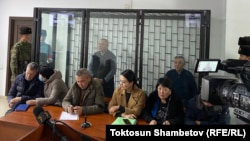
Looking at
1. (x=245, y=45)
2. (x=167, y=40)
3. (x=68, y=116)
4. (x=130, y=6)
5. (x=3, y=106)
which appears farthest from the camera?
(x=3, y=106)

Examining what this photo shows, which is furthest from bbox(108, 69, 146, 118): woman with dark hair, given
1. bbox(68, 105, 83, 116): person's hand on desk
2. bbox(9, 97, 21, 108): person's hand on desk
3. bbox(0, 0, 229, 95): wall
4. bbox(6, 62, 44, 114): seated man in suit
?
bbox(0, 0, 229, 95): wall

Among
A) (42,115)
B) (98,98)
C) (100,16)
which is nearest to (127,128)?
(42,115)

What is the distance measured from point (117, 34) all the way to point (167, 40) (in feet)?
2.52

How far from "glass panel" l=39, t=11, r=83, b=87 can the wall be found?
36.8 inches

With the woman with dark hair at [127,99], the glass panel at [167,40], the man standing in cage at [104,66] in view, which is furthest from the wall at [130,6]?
the woman with dark hair at [127,99]

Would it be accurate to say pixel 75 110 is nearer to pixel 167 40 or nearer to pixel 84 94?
pixel 84 94

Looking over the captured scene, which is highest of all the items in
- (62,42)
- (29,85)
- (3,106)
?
(62,42)

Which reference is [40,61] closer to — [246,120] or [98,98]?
[98,98]

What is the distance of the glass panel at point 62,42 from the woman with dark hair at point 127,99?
120 centimetres

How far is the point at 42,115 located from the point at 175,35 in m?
2.54

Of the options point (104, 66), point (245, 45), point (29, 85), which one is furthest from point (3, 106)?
point (245, 45)

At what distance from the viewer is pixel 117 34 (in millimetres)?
3439

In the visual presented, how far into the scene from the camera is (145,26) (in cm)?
324

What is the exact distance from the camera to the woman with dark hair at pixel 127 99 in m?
2.30
